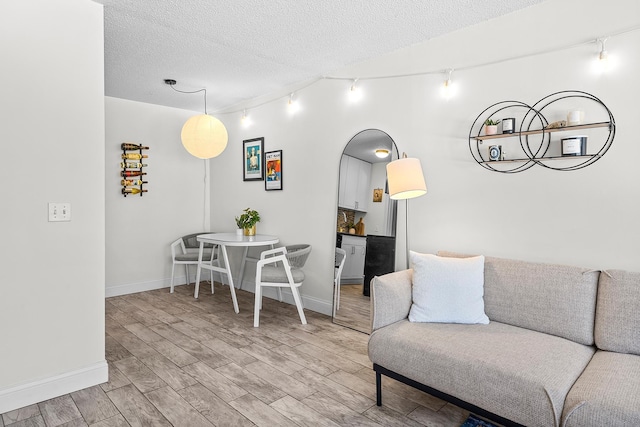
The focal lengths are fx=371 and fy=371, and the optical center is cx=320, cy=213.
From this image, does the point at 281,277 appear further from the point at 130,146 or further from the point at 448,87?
the point at 130,146

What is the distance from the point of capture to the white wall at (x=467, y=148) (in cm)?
209

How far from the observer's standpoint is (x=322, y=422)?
1939mm

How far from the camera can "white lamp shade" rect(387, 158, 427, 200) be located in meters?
2.51

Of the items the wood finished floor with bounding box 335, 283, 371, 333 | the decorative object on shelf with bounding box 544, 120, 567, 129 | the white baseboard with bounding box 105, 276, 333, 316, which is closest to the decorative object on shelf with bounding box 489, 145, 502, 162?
the decorative object on shelf with bounding box 544, 120, 567, 129

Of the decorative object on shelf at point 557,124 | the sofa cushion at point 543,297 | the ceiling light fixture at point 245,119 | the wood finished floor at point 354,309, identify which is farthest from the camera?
the ceiling light fixture at point 245,119

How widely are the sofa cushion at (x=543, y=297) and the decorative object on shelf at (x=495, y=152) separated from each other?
684 millimetres

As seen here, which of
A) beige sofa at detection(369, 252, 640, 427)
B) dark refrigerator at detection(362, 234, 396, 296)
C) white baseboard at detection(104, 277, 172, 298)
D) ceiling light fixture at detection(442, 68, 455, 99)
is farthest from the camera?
white baseboard at detection(104, 277, 172, 298)

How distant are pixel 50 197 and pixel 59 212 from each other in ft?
0.33

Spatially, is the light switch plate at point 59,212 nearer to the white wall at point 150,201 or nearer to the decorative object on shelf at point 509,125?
the white wall at point 150,201

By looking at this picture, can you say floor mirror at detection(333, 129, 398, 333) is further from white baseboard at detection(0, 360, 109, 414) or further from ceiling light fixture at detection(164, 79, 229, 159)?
white baseboard at detection(0, 360, 109, 414)

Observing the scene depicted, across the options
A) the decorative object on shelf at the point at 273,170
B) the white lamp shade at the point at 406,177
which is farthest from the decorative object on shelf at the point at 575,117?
the decorative object on shelf at the point at 273,170

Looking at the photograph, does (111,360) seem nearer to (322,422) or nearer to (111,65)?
(322,422)

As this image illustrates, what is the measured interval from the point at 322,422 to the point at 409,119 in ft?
7.50

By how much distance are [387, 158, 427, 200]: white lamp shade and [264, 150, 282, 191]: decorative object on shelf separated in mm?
1927
